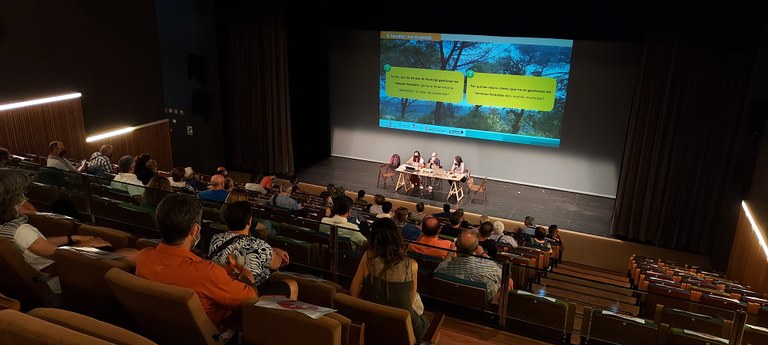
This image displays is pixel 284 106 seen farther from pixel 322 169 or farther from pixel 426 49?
pixel 426 49

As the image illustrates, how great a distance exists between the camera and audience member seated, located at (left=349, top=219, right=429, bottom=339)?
3.52 m

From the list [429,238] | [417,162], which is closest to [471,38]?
[417,162]

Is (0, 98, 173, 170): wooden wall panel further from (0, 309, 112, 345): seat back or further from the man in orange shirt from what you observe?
(0, 309, 112, 345): seat back

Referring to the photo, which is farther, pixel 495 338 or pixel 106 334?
pixel 495 338

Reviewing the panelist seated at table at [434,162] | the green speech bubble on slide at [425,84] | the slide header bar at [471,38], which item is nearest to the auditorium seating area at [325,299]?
the panelist seated at table at [434,162]

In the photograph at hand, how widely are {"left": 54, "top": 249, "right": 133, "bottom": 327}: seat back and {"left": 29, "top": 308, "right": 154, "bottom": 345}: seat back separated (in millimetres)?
525

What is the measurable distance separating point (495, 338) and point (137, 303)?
278 cm

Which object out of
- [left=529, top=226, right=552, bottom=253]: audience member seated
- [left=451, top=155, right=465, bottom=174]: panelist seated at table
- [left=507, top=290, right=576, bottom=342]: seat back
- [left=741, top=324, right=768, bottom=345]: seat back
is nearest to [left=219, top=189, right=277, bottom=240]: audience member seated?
[left=507, top=290, right=576, bottom=342]: seat back

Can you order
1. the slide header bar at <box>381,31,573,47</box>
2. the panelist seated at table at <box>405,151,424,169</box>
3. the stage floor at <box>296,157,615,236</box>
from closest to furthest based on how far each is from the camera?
the stage floor at <box>296,157,615,236</box> → the slide header bar at <box>381,31,573,47</box> → the panelist seated at table at <box>405,151,424,169</box>

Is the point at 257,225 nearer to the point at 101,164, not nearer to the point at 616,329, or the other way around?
the point at 616,329

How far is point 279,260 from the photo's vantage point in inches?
148

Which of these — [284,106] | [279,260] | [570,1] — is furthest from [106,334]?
[284,106]

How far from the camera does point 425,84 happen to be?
46.0ft

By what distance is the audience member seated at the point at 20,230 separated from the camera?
3352 millimetres
